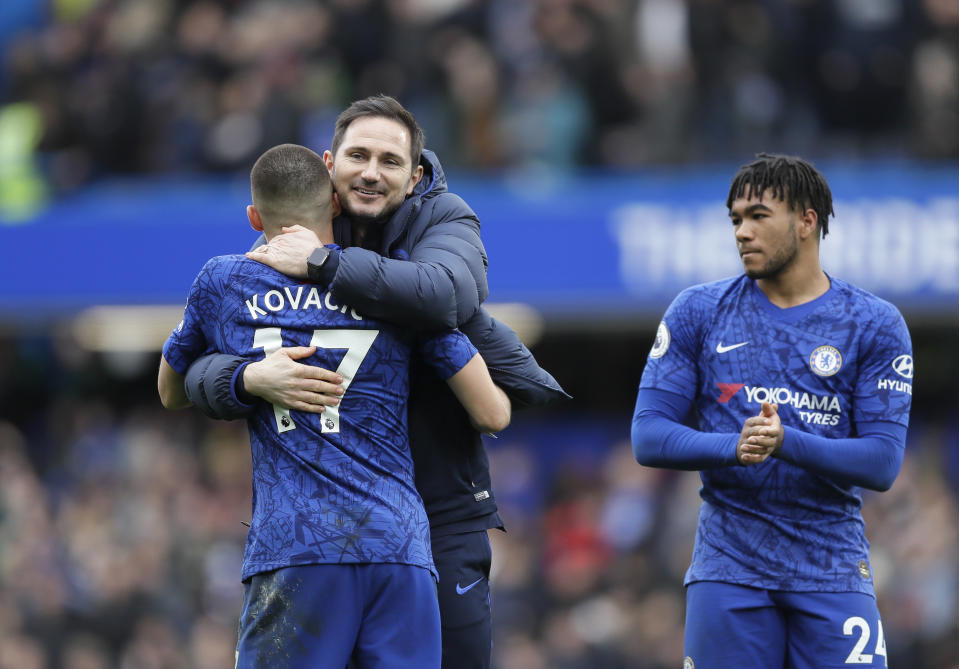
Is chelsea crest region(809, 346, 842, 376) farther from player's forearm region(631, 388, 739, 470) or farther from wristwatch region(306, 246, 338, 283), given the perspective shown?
wristwatch region(306, 246, 338, 283)

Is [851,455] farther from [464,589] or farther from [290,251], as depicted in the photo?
[290,251]

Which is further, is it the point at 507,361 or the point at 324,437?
the point at 507,361

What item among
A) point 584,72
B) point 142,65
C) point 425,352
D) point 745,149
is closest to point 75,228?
point 142,65

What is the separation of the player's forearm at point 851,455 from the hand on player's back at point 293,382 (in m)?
1.42

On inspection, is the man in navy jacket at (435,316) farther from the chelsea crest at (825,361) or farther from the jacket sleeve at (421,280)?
the chelsea crest at (825,361)

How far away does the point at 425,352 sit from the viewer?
4656 mm

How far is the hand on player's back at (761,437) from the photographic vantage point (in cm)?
474

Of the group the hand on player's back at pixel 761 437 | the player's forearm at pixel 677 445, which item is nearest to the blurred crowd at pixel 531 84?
the player's forearm at pixel 677 445

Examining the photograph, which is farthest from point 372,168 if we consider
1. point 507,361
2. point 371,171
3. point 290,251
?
point 507,361

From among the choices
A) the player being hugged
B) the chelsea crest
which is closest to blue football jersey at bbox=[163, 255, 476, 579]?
the player being hugged

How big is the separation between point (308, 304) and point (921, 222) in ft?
28.3

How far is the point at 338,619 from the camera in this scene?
14.3 feet

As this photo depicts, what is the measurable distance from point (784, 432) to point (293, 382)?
1.52m

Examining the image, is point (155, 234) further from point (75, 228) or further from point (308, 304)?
point (308, 304)
